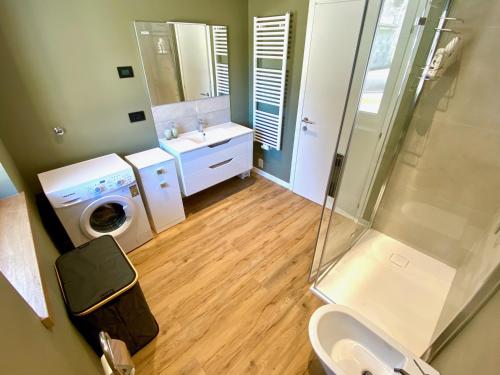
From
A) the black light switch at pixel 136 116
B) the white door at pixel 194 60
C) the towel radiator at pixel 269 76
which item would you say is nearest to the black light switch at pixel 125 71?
the black light switch at pixel 136 116


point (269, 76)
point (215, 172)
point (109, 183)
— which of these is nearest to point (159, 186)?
point (109, 183)

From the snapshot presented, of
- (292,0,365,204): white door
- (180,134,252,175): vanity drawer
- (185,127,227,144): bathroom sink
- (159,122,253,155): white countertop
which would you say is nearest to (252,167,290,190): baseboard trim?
(292,0,365,204): white door

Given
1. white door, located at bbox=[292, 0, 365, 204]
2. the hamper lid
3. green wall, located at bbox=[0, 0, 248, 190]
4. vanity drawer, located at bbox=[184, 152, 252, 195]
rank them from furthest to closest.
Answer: vanity drawer, located at bbox=[184, 152, 252, 195], white door, located at bbox=[292, 0, 365, 204], green wall, located at bbox=[0, 0, 248, 190], the hamper lid

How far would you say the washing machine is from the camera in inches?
67.5

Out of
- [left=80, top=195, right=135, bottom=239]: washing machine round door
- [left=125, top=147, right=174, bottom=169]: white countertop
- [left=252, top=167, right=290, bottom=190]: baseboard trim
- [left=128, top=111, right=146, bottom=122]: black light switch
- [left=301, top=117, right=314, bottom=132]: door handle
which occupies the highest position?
[left=128, top=111, right=146, bottom=122]: black light switch

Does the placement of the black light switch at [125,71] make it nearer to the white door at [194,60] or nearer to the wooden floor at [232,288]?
the white door at [194,60]

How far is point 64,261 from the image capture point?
4.51ft

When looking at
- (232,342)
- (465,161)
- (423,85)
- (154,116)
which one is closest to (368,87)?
(423,85)

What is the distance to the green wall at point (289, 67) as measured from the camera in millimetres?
2256

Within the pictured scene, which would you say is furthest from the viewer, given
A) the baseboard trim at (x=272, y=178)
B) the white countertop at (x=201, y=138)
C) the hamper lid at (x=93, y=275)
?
the baseboard trim at (x=272, y=178)

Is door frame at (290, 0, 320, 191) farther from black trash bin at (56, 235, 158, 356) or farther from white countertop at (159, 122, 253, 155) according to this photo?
black trash bin at (56, 235, 158, 356)

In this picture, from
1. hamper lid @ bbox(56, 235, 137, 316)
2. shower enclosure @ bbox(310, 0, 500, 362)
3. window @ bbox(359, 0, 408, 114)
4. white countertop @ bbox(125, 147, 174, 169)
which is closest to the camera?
hamper lid @ bbox(56, 235, 137, 316)

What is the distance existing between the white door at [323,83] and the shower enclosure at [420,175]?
471 millimetres

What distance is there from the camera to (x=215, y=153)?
260 centimetres
